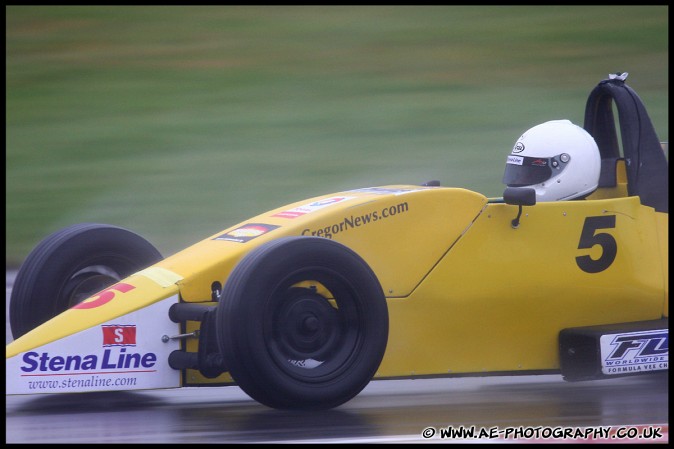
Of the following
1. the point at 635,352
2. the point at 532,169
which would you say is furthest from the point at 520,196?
the point at 635,352

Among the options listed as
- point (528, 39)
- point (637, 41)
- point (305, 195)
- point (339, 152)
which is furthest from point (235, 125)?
point (637, 41)

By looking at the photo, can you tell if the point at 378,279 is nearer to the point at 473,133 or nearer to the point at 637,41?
the point at 473,133

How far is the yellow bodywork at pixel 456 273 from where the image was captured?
17.0ft

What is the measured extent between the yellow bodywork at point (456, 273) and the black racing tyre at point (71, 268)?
50 cm

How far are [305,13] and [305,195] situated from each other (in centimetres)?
515

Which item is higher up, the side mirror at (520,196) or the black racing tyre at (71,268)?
the side mirror at (520,196)

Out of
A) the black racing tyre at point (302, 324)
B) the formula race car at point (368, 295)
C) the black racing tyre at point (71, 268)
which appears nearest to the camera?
the black racing tyre at point (302, 324)

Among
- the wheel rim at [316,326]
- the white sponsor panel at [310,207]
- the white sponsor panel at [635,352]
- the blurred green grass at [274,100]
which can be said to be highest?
the blurred green grass at [274,100]

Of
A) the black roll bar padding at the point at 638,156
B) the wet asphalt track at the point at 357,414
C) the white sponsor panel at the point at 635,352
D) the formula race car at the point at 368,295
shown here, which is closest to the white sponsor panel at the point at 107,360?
the formula race car at the point at 368,295

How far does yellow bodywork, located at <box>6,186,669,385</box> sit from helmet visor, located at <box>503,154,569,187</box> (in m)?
0.39

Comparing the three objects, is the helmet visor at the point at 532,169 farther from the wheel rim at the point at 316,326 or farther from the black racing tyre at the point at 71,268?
the black racing tyre at the point at 71,268

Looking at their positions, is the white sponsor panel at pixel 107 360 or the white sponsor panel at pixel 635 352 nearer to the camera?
the white sponsor panel at pixel 107 360

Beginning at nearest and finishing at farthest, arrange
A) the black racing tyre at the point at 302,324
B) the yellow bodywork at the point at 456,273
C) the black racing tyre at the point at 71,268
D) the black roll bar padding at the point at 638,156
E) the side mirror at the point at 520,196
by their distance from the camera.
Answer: the black racing tyre at the point at 302,324 < the yellow bodywork at the point at 456,273 < the side mirror at the point at 520,196 < the black racing tyre at the point at 71,268 < the black roll bar padding at the point at 638,156

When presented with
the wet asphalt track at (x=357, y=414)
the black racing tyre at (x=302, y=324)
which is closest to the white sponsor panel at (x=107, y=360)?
the wet asphalt track at (x=357, y=414)
